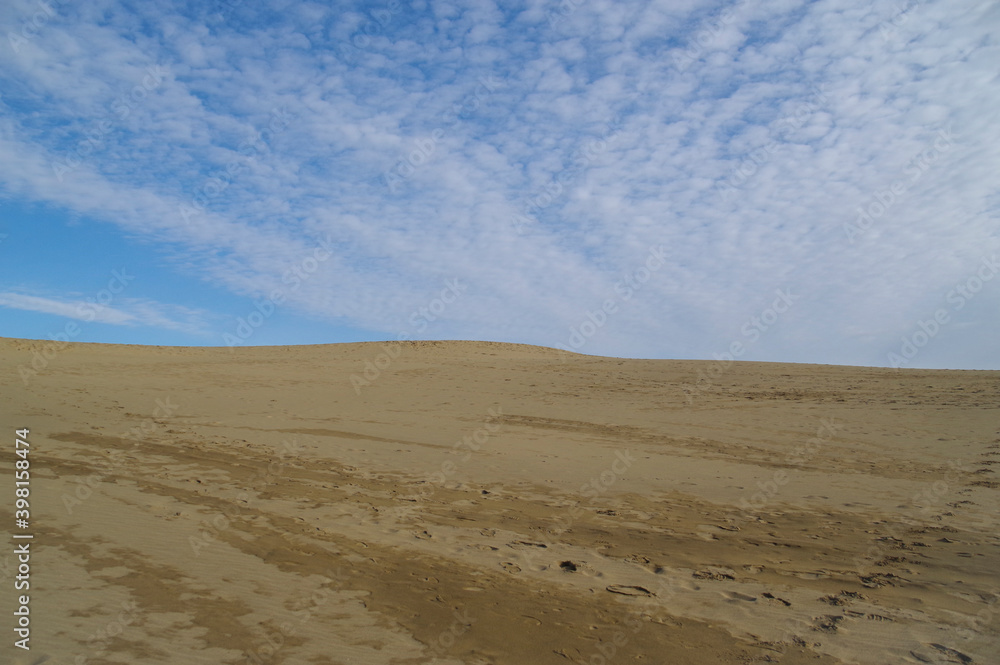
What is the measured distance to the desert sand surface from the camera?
416 cm

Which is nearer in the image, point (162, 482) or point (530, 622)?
point (530, 622)

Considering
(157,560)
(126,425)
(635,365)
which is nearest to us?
(157,560)

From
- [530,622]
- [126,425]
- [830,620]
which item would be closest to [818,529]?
[830,620]

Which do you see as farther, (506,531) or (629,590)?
(506,531)

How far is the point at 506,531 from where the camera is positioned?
6.83 m

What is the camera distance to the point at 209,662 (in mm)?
3643

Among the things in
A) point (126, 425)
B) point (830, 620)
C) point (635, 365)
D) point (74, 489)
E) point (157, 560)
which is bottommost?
point (830, 620)

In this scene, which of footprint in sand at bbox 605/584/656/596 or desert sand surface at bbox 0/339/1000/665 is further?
footprint in sand at bbox 605/584/656/596

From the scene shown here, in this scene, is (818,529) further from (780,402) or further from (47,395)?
(47,395)

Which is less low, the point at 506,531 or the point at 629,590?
the point at 506,531

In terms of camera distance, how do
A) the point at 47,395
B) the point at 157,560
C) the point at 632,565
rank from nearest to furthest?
the point at 157,560, the point at 632,565, the point at 47,395

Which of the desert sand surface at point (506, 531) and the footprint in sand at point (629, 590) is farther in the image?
the footprint in sand at point (629, 590)

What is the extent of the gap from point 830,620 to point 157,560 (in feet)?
19.6

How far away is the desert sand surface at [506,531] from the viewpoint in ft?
13.6
